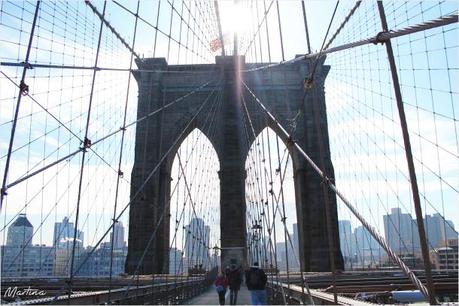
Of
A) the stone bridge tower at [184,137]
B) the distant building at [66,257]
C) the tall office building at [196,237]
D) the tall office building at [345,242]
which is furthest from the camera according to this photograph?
the tall office building at [345,242]

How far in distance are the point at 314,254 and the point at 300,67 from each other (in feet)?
33.3

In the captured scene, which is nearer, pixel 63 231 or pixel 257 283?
pixel 257 283

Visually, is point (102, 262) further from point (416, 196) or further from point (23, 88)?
point (416, 196)

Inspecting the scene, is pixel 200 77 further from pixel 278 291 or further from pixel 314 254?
pixel 278 291

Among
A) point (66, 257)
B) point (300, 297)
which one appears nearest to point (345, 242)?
point (66, 257)

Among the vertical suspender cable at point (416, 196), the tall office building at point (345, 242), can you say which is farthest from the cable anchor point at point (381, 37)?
the tall office building at point (345, 242)

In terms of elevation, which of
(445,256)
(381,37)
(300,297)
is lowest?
(300,297)

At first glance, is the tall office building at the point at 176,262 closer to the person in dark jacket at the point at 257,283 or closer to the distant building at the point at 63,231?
the distant building at the point at 63,231

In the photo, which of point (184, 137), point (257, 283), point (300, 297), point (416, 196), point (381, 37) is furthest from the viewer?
point (184, 137)

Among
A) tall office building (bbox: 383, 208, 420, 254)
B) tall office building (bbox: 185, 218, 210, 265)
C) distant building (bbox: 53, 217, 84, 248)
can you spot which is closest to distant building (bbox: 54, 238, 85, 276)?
distant building (bbox: 53, 217, 84, 248)

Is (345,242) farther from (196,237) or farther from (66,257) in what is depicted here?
(66,257)

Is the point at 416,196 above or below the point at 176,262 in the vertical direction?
below

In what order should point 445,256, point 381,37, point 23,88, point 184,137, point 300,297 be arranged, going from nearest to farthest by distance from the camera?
point 381,37 < point 23,88 < point 300,297 < point 445,256 < point 184,137

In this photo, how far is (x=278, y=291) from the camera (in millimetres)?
8406
